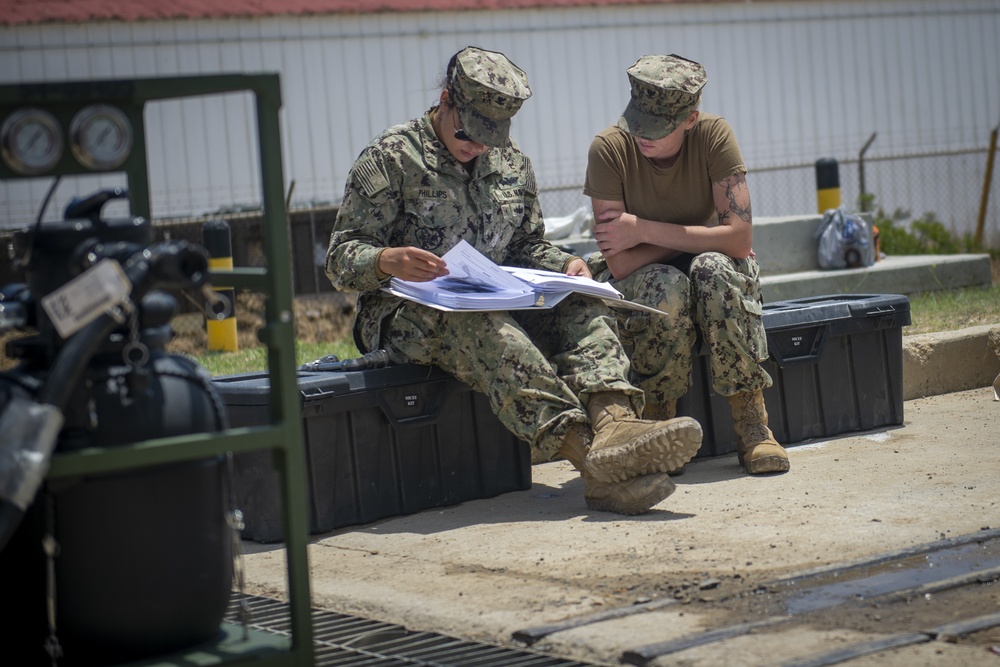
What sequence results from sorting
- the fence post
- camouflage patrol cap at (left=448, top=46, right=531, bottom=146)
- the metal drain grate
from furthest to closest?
the fence post, camouflage patrol cap at (left=448, top=46, right=531, bottom=146), the metal drain grate

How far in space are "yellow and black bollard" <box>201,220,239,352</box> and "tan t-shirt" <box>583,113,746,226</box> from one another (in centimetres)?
318

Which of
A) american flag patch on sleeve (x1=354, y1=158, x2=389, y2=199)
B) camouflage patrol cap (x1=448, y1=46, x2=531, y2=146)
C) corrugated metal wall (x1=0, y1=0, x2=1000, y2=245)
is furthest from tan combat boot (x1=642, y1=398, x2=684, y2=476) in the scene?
corrugated metal wall (x1=0, y1=0, x2=1000, y2=245)

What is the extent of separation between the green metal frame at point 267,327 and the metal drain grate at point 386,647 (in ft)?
→ 0.75

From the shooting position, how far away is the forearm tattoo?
5.02 meters

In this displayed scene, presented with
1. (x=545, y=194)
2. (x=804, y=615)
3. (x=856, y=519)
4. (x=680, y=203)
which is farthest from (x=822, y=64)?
(x=804, y=615)

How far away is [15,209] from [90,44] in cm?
162

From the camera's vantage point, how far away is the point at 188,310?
31.2 feet

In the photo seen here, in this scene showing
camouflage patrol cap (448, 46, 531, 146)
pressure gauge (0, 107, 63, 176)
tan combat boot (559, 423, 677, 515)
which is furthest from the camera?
camouflage patrol cap (448, 46, 531, 146)

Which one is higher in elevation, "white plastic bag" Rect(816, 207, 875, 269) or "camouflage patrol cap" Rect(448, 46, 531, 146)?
"camouflage patrol cap" Rect(448, 46, 531, 146)

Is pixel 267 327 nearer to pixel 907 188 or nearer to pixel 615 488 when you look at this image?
pixel 615 488

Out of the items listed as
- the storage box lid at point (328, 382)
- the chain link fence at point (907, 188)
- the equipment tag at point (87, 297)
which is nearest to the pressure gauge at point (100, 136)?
the equipment tag at point (87, 297)

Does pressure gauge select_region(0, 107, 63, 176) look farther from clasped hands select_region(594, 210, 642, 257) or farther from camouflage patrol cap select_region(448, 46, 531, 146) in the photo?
clasped hands select_region(594, 210, 642, 257)

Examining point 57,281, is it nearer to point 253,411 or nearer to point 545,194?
point 253,411

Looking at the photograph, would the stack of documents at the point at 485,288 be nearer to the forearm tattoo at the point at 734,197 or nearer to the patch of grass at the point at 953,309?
the forearm tattoo at the point at 734,197
